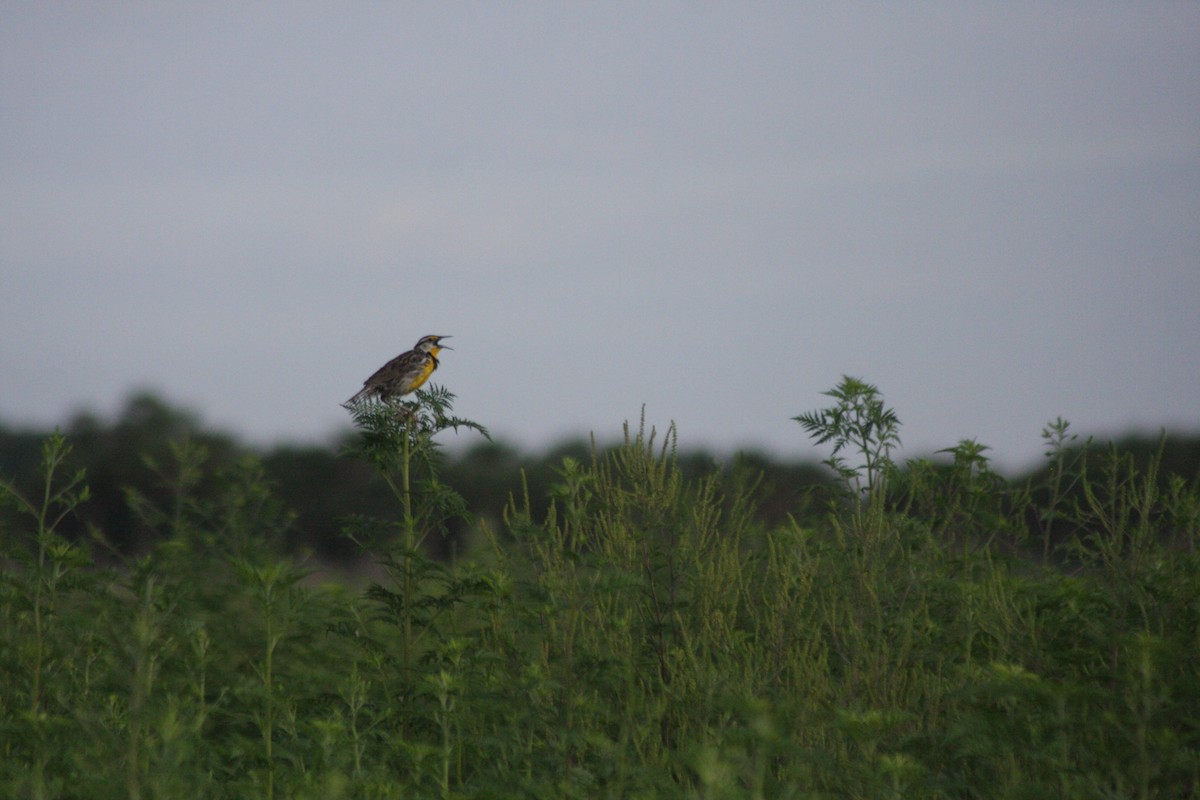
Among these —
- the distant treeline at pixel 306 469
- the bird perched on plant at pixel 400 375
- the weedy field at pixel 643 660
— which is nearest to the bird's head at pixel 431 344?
the bird perched on plant at pixel 400 375

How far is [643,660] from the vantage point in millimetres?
6566

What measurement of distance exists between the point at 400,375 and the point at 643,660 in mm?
2678

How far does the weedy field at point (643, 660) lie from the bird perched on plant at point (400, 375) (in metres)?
1.22

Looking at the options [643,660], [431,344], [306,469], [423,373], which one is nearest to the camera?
[643,660]

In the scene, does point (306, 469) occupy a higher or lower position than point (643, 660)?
higher

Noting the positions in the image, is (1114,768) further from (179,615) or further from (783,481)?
(783,481)

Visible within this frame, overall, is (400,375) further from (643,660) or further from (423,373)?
(643,660)

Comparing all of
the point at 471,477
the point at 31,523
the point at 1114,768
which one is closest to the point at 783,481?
the point at 471,477

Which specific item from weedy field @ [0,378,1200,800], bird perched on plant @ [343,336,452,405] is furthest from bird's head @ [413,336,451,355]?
weedy field @ [0,378,1200,800]

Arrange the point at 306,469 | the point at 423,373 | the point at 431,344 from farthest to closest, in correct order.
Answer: the point at 306,469 < the point at 431,344 < the point at 423,373

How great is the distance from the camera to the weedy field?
179 inches

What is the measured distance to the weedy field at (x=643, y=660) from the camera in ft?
14.9

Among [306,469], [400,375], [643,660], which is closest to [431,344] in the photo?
[400,375]

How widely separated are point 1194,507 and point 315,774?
15.8 ft
